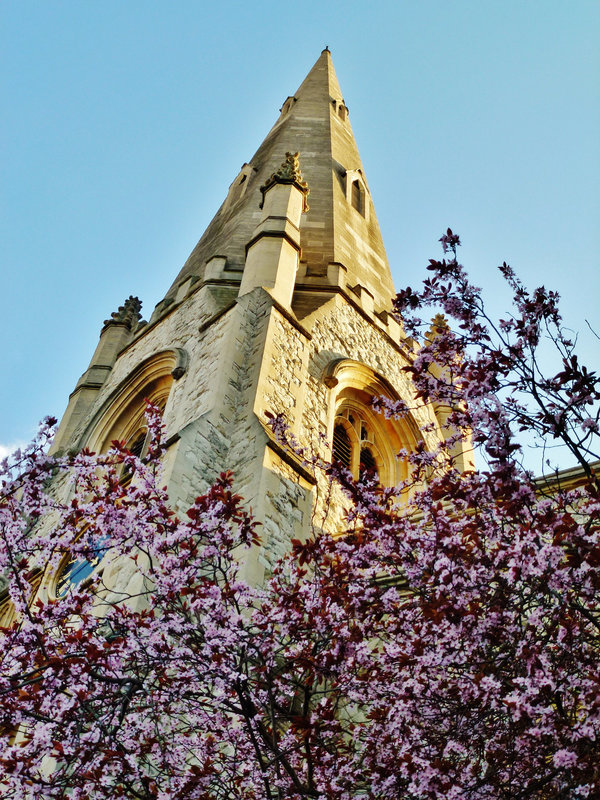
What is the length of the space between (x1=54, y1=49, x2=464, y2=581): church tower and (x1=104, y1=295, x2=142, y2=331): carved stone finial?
43 mm

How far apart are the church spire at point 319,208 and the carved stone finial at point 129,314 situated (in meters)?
1.95

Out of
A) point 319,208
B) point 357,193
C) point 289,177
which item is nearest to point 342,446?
point 289,177

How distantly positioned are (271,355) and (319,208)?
9.81 metres

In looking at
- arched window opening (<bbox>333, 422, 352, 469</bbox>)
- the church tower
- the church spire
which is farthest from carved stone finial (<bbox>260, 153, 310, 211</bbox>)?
arched window opening (<bbox>333, 422, 352, 469</bbox>)

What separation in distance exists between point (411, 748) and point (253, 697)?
1233 millimetres

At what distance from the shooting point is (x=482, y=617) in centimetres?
592

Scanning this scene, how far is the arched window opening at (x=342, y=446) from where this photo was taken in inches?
585

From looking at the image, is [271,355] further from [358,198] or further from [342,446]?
[358,198]

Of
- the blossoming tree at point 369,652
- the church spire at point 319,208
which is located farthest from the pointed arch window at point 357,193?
the blossoming tree at point 369,652

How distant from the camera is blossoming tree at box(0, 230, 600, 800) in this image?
5.46 meters

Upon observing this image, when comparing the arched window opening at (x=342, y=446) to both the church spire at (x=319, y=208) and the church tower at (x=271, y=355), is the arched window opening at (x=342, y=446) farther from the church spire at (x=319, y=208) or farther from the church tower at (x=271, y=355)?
the church spire at (x=319, y=208)

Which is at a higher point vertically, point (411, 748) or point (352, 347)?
point (352, 347)

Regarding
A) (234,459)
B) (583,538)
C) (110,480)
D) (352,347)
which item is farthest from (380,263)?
(583,538)

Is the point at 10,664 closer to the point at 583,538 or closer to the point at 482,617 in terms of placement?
the point at 482,617
